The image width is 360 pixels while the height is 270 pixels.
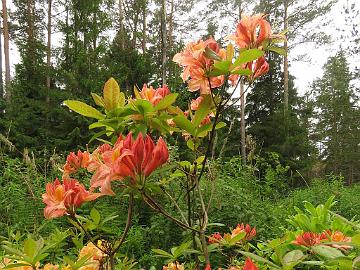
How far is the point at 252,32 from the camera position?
2.83 feet

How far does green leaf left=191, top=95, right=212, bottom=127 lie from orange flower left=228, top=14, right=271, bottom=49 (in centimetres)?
16

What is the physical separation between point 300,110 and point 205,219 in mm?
15804

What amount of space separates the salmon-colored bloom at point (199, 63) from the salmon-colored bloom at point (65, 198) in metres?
0.33

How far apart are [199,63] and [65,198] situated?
0.39m

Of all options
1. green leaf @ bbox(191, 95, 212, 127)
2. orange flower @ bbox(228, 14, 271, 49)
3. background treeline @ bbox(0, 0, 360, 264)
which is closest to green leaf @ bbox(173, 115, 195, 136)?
green leaf @ bbox(191, 95, 212, 127)

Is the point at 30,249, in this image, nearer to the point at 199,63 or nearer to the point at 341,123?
the point at 199,63

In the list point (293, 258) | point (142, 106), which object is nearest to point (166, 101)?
point (142, 106)

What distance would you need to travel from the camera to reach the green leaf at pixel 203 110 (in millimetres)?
810

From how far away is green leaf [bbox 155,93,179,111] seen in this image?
0.76 meters

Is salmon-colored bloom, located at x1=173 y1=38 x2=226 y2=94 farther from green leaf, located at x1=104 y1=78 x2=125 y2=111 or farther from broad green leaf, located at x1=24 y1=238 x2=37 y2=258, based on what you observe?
broad green leaf, located at x1=24 y1=238 x2=37 y2=258

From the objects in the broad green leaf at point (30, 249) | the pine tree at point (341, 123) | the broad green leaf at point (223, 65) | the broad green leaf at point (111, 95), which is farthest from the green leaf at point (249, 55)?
the pine tree at point (341, 123)

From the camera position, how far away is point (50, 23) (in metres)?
14.8

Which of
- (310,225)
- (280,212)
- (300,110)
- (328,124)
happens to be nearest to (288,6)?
(300,110)

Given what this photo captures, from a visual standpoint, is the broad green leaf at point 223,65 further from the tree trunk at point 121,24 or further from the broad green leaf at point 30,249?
the tree trunk at point 121,24
